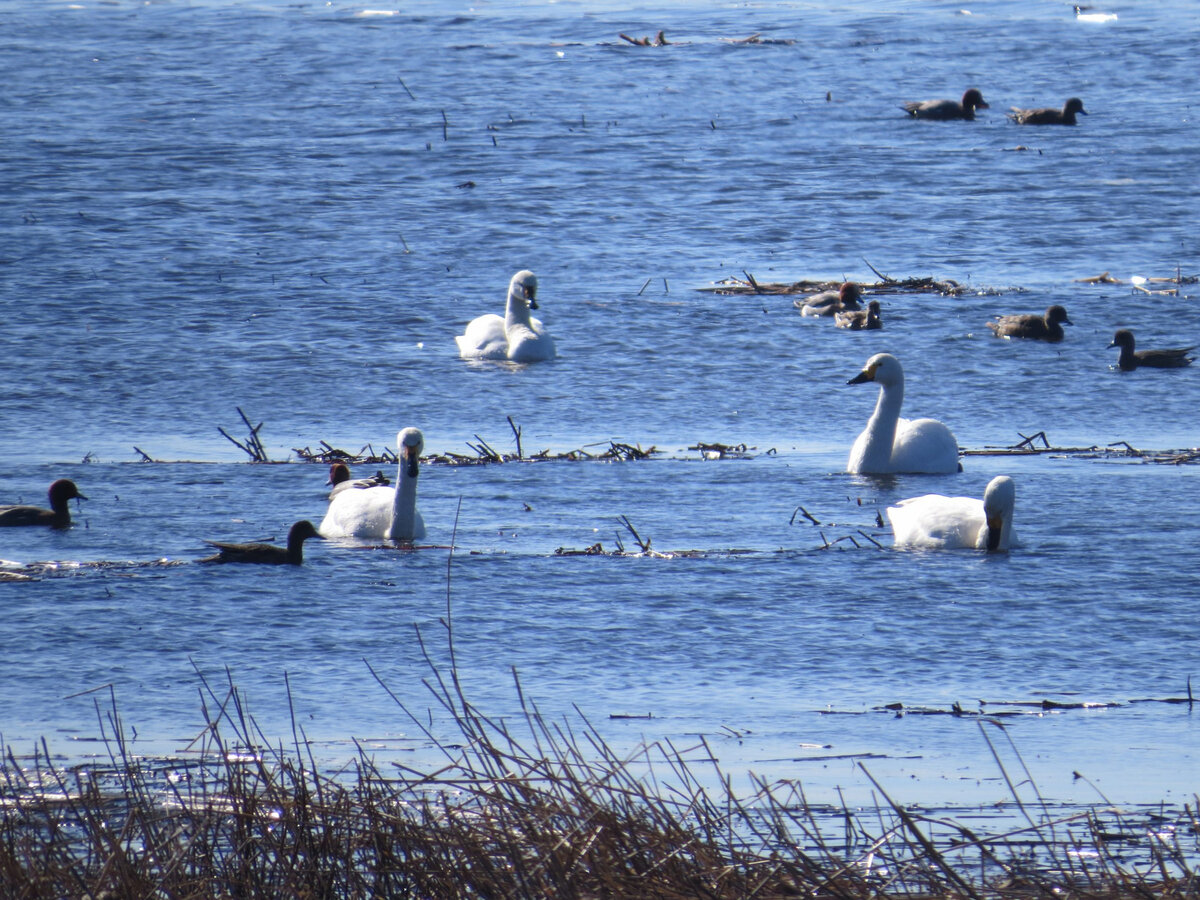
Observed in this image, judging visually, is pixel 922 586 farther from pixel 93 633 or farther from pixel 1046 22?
pixel 1046 22

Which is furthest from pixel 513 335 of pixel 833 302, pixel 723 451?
pixel 723 451

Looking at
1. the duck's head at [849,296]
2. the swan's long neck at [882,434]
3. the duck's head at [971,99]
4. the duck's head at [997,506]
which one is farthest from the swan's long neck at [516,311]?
the duck's head at [971,99]

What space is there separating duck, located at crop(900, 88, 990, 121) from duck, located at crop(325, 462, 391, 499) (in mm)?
22199

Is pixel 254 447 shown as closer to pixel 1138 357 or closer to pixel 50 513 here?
pixel 50 513

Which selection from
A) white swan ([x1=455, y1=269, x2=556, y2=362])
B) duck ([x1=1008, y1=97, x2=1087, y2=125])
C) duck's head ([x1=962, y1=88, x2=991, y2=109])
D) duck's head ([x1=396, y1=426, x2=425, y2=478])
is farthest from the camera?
duck's head ([x1=962, y1=88, x2=991, y2=109])

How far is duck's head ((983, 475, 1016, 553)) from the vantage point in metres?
11.1

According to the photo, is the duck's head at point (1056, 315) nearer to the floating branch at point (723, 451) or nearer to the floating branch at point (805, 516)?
the floating branch at point (723, 451)

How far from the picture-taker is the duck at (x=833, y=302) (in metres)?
19.6

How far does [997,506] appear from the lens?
11.1 m

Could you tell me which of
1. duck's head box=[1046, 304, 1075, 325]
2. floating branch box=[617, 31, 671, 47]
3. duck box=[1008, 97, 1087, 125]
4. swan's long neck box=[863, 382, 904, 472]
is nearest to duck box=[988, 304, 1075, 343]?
duck's head box=[1046, 304, 1075, 325]

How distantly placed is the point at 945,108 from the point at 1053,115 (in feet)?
6.20

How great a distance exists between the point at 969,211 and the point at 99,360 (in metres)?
12.8

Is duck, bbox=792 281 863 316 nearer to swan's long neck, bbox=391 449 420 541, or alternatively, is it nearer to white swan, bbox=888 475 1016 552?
white swan, bbox=888 475 1016 552

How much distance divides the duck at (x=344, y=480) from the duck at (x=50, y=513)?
5.63 feet
